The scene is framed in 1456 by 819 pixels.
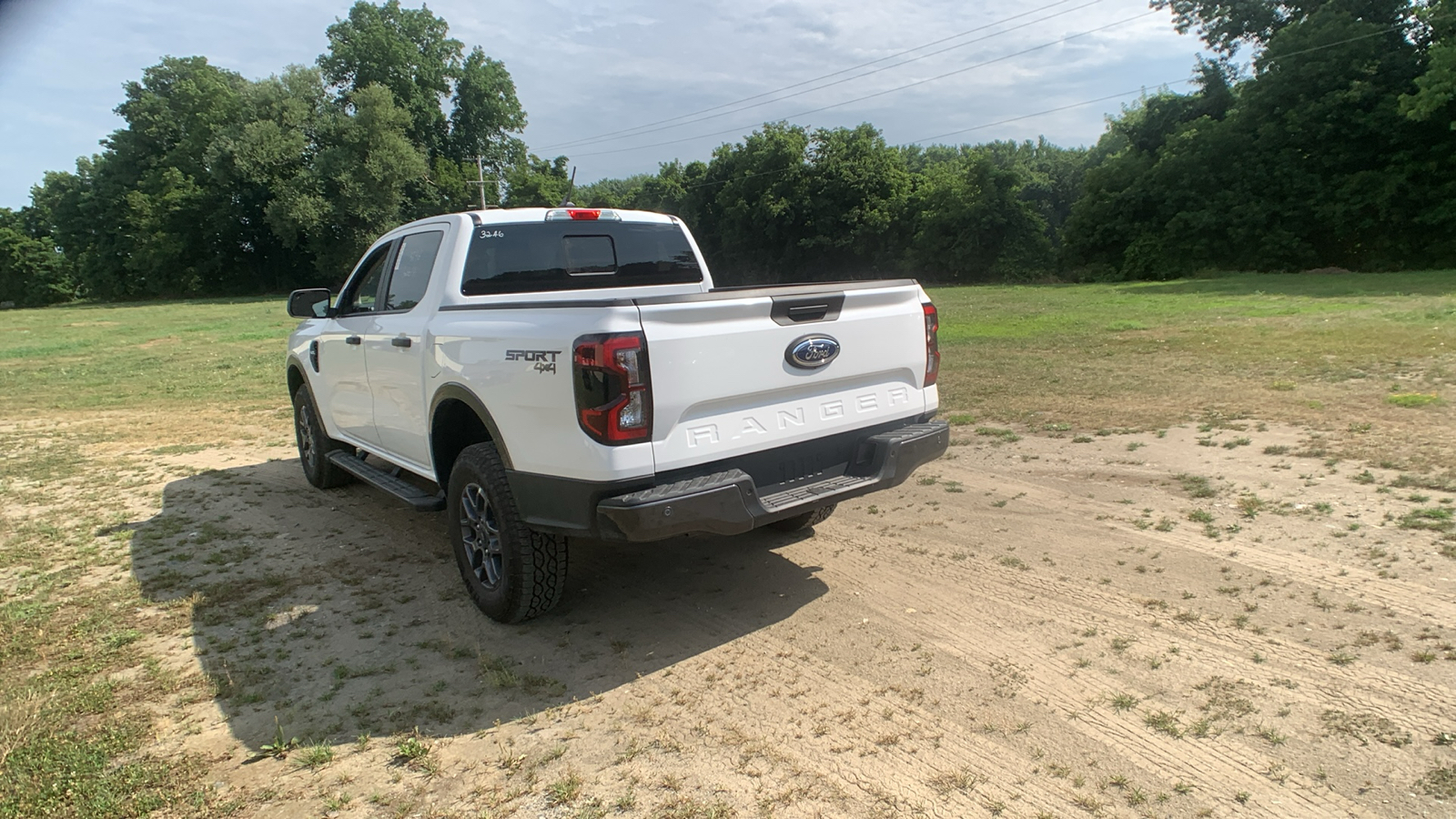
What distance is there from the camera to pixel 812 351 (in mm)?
3973

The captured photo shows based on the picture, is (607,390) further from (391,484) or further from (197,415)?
(197,415)

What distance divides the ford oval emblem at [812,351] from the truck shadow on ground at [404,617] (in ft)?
4.17

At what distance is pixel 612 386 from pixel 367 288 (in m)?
3.31

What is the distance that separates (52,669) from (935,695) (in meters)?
3.96

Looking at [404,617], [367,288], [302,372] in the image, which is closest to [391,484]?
[404,617]

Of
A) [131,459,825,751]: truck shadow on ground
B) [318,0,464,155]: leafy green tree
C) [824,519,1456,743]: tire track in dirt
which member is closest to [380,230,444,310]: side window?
[131,459,825,751]: truck shadow on ground

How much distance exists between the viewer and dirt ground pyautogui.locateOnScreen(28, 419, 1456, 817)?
287 cm

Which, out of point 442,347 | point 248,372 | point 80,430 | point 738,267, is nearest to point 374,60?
point 738,267

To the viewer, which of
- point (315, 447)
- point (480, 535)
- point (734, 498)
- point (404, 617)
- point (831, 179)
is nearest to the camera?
point (734, 498)

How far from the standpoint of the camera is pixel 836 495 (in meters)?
3.91

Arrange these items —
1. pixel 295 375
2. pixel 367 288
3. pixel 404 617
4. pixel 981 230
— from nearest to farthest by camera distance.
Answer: pixel 404 617 → pixel 367 288 → pixel 295 375 → pixel 981 230

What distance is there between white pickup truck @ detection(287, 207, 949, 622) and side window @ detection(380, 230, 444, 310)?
0.02 m

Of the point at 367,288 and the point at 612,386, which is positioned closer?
the point at 612,386

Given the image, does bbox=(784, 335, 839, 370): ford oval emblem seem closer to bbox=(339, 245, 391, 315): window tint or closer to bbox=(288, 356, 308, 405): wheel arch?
bbox=(339, 245, 391, 315): window tint
